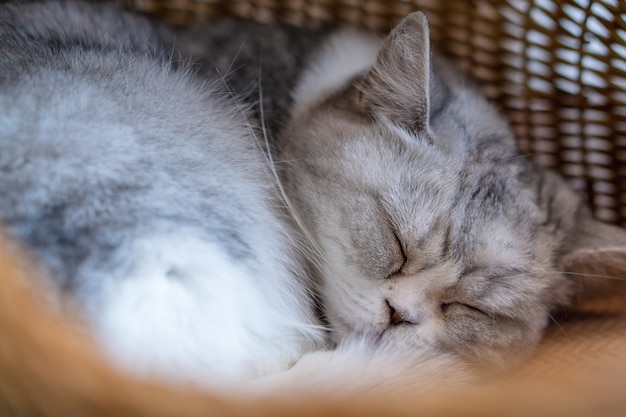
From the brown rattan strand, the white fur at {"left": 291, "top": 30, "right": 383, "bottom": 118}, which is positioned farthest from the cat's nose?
the brown rattan strand

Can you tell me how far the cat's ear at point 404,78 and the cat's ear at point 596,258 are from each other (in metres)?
0.45

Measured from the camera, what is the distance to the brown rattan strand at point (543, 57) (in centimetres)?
156

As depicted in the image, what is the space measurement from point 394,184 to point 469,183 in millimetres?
166

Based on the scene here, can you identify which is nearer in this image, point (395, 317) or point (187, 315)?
point (187, 315)

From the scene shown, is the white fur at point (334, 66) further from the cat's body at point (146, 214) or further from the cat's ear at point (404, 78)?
the cat's body at point (146, 214)

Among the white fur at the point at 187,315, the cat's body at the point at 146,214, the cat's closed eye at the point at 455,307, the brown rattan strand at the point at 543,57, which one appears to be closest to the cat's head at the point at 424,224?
Result: the cat's closed eye at the point at 455,307

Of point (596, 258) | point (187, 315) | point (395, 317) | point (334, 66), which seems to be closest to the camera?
point (187, 315)

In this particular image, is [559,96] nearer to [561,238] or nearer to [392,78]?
[561,238]

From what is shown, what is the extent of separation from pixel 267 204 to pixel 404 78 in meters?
0.41

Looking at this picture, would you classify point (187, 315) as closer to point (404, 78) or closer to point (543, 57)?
point (404, 78)

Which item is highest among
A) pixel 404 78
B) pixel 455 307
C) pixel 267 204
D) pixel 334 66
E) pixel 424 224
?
pixel 334 66

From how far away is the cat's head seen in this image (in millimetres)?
1158

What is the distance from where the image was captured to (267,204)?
1.16 meters

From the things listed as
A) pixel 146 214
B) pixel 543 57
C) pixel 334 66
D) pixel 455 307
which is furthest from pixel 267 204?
pixel 543 57
